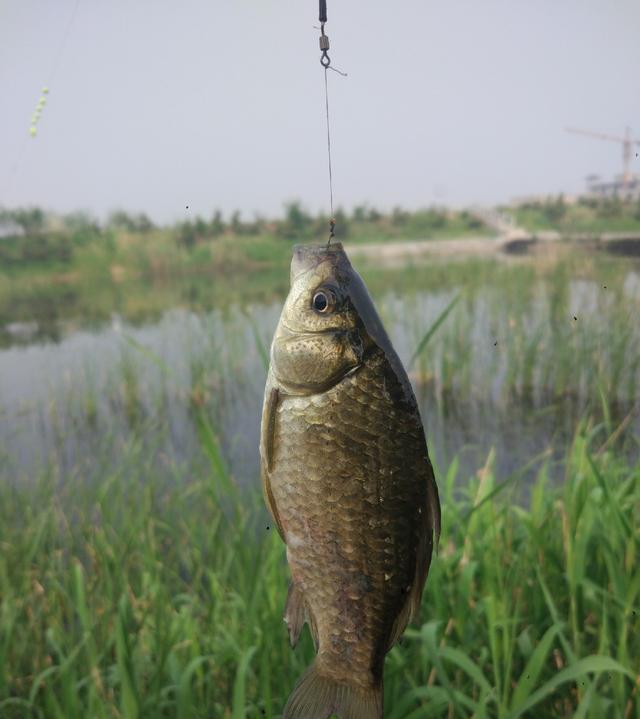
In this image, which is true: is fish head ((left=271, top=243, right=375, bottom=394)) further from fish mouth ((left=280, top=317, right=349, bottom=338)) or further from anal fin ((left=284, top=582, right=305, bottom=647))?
anal fin ((left=284, top=582, right=305, bottom=647))

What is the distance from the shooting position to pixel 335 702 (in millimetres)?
931

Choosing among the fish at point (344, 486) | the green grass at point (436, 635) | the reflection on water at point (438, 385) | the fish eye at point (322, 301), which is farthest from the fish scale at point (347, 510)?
the reflection on water at point (438, 385)

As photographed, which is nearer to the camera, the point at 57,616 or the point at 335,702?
the point at 335,702

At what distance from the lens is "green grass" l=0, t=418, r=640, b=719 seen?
1.74 meters

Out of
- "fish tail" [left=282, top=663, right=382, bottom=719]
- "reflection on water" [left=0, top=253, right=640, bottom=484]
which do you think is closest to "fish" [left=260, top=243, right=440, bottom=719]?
"fish tail" [left=282, top=663, right=382, bottom=719]

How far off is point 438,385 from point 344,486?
5.65 metres

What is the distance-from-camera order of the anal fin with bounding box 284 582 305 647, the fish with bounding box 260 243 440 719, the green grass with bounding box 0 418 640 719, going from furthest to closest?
1. the green grass with bounding box 0 418 640 719
2. the anal fin with bounding box 284 582 305 647
3. the fish with bounding box 260 243 440 719

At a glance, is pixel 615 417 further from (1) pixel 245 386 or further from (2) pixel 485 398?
(1) pixel 245 386

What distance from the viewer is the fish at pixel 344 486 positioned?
0.89 metres

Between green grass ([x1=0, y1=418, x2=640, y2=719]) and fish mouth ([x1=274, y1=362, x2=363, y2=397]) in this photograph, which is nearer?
fish mouth ([x1=274, y1=362, x2=363, y2=397])

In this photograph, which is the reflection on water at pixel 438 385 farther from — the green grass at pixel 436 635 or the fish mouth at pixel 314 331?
the fish mouth at pixel 314 331

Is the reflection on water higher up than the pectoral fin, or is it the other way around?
the pectoral fin

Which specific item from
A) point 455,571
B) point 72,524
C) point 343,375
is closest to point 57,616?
point 72,524

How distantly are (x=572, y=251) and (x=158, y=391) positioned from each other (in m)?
5.64
